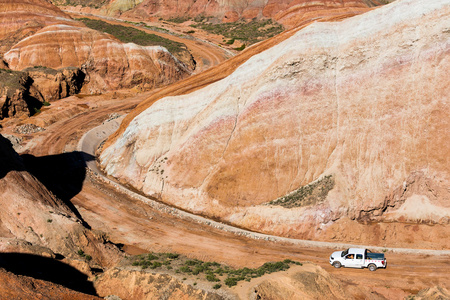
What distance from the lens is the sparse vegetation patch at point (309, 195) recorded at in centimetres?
3117

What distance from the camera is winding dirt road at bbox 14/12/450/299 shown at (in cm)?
2523

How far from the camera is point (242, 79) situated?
1460 inches

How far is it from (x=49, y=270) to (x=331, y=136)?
23.3 meters

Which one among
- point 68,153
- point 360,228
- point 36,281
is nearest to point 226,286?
point 36,281

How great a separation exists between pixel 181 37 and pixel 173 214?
2683 inches

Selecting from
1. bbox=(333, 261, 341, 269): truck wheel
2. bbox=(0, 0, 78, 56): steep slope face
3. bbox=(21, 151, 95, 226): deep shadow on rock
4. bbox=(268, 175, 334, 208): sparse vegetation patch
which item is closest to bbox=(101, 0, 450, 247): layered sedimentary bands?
bbox=(268, 175, 334, 208): sparse vegetation patch

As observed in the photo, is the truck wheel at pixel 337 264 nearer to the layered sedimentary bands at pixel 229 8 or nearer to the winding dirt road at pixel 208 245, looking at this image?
the winding dirt road at pixel 208 245

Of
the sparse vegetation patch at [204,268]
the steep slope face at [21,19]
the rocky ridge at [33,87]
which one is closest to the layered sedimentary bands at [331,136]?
the sparse vegetation patch at [204,268]

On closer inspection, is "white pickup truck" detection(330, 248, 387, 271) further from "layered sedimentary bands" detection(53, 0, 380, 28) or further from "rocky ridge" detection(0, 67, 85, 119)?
"layered sedimentary bands" detection(53, 0, 380, 28)

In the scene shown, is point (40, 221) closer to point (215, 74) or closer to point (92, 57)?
point (215, 74)

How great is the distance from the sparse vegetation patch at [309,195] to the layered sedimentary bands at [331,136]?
9 cm

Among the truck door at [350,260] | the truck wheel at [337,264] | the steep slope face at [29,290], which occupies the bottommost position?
the truck wheel at [337,264]

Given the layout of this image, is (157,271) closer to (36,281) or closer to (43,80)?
(36,281)

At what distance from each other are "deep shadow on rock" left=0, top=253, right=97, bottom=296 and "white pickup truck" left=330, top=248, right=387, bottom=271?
16.0 metres
